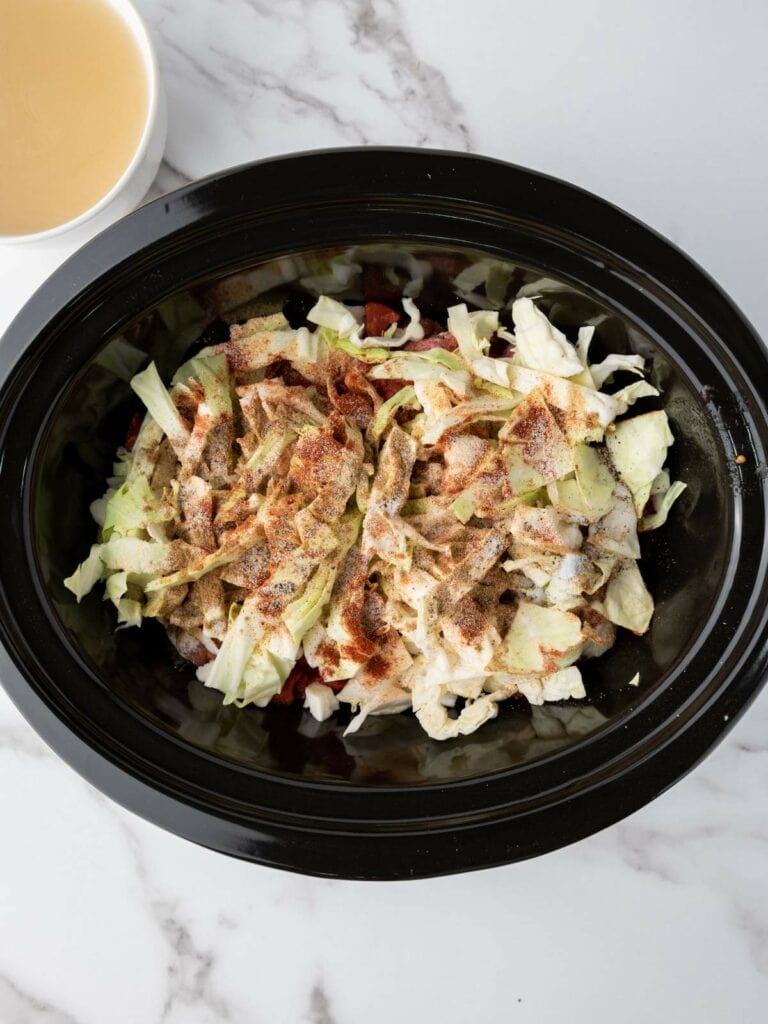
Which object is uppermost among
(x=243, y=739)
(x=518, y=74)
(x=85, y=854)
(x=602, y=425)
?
(x=518, y=74)

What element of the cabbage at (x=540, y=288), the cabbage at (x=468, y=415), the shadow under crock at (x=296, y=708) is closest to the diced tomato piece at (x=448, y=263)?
the shadow under crock at (x=296, y=708)

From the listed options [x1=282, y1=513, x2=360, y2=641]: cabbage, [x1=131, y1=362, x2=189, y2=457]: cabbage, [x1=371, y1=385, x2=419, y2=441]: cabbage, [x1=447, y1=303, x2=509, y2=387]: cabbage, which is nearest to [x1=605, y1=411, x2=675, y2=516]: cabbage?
[x1=447, y1=303, x2=509, y2=387]: cabbage

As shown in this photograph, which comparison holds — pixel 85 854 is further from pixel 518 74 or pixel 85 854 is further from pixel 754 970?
pixel 518 74

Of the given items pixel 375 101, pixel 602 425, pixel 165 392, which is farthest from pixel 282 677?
pixel 375 101

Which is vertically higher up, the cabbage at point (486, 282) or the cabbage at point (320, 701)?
the cabbage at point (486, 282)

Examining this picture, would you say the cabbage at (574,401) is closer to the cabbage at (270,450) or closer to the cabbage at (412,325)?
the cabbage at (412,325)

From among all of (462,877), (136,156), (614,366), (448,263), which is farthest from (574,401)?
(462,877)
